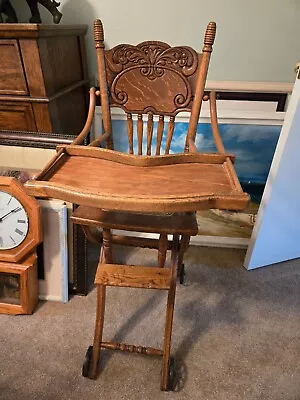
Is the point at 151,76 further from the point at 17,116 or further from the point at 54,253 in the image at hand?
the point at 54,253

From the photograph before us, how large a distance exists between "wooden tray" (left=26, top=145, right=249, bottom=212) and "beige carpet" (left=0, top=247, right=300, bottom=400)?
723 millimetres

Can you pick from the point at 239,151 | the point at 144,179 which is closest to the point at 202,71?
the point at 144,179

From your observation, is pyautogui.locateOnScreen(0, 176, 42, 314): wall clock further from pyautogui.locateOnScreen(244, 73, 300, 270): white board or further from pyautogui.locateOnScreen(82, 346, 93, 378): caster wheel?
pyautogui.locateOnScreen(244, 73, 300, 270): white board

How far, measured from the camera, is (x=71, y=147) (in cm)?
97

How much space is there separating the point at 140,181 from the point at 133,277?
0.37 metres

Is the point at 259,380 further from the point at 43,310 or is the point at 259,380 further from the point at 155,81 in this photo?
the point at 155,81

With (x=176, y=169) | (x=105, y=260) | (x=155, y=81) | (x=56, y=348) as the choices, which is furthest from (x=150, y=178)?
(x=56, y=348)

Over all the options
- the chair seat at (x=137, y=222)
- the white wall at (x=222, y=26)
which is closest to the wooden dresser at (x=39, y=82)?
the white wall at (x=222, y=26)

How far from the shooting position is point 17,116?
4.61ft

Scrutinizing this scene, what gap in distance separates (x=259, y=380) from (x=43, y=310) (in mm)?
854

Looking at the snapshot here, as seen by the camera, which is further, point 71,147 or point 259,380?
point 259,380

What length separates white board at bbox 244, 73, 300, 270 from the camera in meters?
1.42

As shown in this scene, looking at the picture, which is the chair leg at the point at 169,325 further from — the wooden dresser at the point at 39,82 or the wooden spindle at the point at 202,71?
the wooden dresser at the point at 39,82

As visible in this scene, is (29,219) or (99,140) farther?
(29,219)
